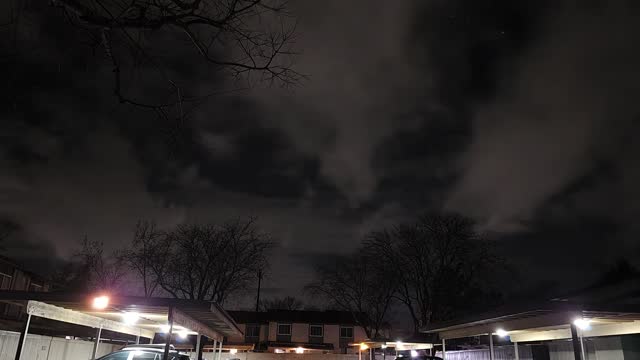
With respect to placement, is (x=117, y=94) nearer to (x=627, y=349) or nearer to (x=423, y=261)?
(x=627, y=349)

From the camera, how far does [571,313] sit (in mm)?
11664

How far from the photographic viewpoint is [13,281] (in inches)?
1073

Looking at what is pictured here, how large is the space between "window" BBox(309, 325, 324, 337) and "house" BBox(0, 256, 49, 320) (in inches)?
1270

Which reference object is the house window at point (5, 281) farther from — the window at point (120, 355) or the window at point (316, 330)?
the window at point (316, 330)

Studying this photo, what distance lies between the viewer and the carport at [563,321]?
11.6 metres

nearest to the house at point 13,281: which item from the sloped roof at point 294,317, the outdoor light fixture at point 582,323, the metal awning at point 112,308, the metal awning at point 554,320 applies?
the metal awning at point 112,308

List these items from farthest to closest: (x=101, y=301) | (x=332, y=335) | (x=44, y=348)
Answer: (x=332, y=335)
(x=44, y=348)
(x=101, y=301)

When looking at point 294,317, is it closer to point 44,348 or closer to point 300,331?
point 300,331

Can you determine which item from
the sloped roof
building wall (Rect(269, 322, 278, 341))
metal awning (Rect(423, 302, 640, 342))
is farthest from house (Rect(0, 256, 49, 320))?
building wall (Rect(269, 322, 278, 341))

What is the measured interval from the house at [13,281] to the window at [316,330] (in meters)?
32.3

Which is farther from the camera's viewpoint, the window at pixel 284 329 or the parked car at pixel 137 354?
the window at pixel 284 329

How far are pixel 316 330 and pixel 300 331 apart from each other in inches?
73.8

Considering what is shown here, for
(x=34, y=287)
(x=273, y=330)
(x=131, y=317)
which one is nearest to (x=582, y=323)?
(x=131, y=317)

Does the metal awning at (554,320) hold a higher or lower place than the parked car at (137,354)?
higher
